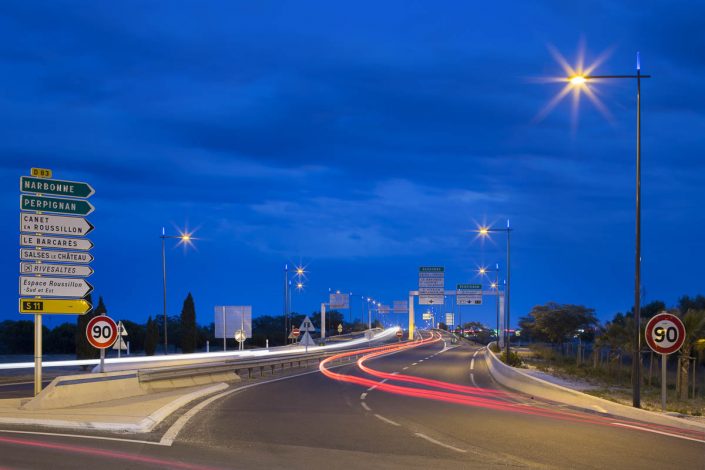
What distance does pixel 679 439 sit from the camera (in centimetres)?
1416

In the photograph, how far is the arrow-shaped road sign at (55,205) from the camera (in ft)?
61.2

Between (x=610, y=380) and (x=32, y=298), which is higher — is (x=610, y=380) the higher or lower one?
the lower one

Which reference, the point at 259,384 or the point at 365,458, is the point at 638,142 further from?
the point at 259,384

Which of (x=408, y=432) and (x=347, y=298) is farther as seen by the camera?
(x=347, y=298)

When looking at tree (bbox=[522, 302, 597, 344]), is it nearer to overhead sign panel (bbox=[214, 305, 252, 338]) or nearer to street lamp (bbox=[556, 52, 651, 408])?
overhead sign panel (bbox=[214, 305, 252, 338])

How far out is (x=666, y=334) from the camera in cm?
1806

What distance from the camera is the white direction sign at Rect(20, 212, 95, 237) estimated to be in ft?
61.4

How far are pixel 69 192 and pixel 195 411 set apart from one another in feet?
20.5

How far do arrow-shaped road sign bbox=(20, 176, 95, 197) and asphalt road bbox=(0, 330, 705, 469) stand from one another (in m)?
6.25

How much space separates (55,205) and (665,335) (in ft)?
48.7

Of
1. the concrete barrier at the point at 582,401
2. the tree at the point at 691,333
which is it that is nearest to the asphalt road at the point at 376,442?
the concrete barrier at the point at 582,401

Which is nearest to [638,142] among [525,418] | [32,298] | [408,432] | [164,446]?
[525,418]

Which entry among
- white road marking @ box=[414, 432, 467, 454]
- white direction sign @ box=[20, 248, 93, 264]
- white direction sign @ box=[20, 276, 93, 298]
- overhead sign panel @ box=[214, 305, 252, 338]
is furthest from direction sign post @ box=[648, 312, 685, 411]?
overhead sign panel @ box=[214, 305, 252, 338]

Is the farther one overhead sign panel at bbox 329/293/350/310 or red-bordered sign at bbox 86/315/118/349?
overhead sign panel at bbox 329/293/350/310
